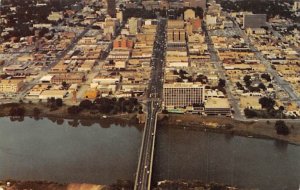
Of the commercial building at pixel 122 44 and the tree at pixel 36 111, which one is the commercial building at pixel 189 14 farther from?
the tree at pixel 36 111

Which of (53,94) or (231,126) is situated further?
(53,94)

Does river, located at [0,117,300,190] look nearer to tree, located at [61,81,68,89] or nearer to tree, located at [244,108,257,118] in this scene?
Result: tree, located at [244,108,257,118]

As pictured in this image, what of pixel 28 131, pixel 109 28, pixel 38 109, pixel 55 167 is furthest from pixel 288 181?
pixel 109 28

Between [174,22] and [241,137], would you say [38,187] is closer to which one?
[241,137]

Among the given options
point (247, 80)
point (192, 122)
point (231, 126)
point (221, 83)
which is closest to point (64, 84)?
point (221, 83)

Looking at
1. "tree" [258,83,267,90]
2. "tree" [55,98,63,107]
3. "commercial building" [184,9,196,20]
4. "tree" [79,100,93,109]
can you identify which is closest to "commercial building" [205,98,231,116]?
"tree" [258,83,267,90]

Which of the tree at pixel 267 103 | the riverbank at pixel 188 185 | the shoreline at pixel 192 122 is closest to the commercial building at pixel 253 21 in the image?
the tree at pixel 267 103

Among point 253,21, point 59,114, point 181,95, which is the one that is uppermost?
point 253,21

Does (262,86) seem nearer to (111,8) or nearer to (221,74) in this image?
(221,74)
